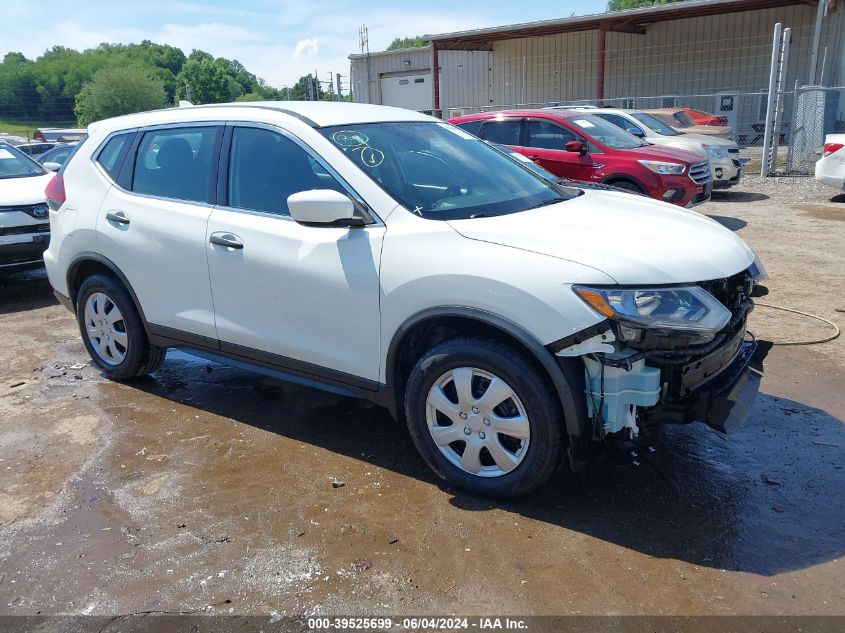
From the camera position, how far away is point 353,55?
36219 millimetres

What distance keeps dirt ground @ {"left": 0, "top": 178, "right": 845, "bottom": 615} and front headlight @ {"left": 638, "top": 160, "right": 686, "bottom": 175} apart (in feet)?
17.2

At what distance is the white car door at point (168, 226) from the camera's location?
4.34 m

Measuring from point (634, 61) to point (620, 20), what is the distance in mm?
4506

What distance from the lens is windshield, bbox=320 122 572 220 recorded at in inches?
146

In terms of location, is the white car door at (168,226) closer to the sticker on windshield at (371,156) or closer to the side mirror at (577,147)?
the sticker on windshield at (371,156)

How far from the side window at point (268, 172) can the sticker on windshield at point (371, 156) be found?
0.20 metres

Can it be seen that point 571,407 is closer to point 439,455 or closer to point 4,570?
point 439,455

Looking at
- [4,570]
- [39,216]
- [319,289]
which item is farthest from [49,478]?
[39,216]

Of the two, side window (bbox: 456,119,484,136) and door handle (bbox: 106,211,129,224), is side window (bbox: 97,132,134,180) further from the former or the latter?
side window (bbox: 456,119,484,136)

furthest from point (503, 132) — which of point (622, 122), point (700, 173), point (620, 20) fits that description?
point (620, 20)

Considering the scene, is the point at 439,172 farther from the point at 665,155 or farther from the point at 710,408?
the point at 665,155

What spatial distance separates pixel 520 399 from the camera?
324 centimetres

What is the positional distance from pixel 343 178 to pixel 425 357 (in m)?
1.04

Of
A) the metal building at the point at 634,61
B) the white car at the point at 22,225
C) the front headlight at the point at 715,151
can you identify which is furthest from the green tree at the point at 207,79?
the white car at the point at 22,225
